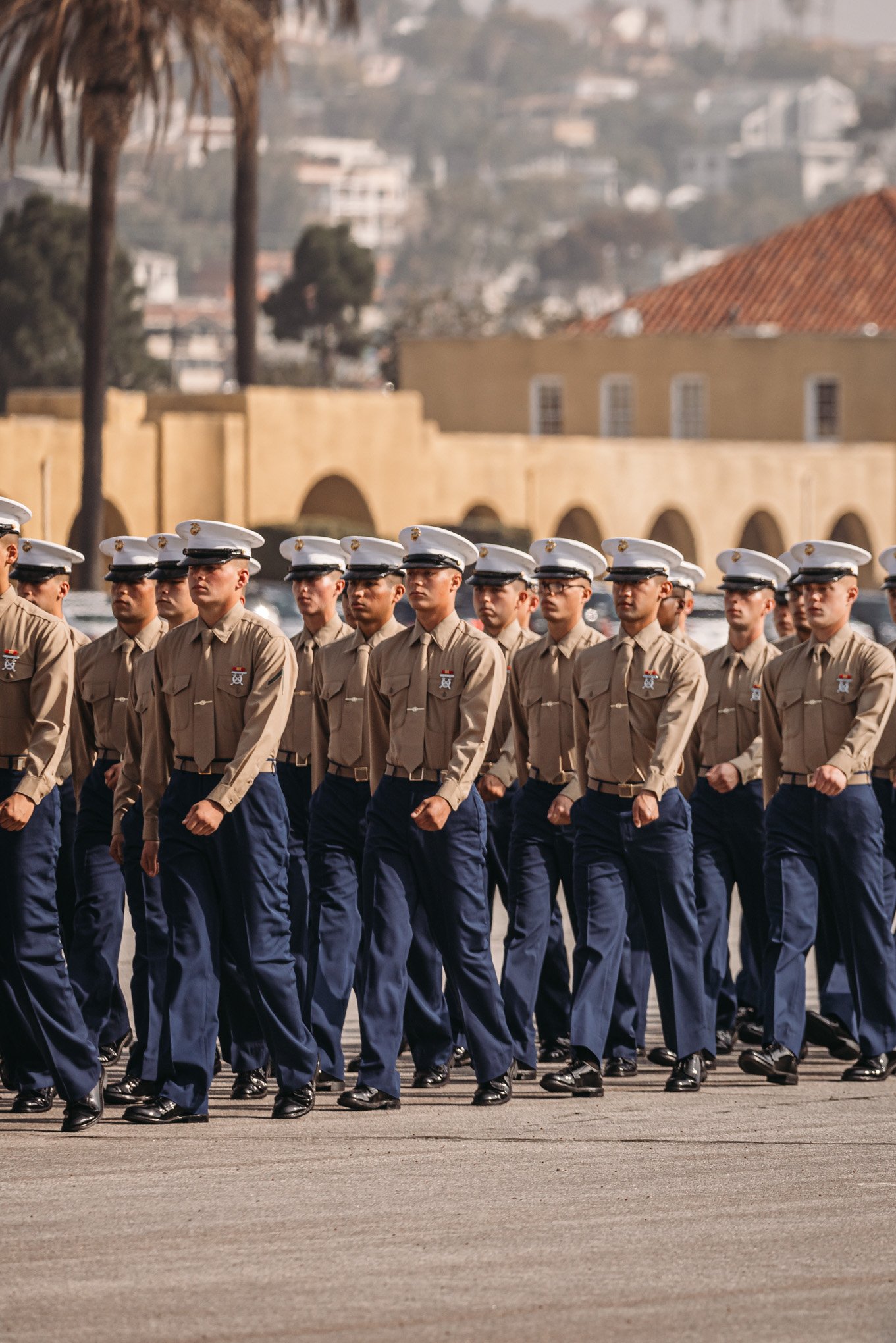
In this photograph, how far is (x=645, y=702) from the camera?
10461mm

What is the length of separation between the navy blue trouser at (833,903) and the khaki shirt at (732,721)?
3.53 ft

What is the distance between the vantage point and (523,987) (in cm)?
1070

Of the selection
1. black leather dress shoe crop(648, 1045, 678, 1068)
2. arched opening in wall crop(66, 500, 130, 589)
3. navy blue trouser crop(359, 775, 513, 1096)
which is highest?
arched opening in wall crop(66, 500, 130, 589)

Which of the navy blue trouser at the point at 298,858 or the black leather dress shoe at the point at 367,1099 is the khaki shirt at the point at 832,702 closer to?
the navy blue trouser at the point at 298,858

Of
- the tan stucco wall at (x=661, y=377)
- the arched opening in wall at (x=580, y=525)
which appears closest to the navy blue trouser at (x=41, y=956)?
the arched opening in wall at (x=580, y=525)

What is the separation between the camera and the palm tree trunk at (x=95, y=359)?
34.8 meters

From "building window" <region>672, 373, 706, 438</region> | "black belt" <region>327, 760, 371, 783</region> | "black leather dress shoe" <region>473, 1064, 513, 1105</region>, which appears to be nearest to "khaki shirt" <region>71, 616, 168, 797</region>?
"black belt" <region>327, 760, 371, 783</region>

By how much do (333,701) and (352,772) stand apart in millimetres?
353

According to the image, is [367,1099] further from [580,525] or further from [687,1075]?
[580,525]

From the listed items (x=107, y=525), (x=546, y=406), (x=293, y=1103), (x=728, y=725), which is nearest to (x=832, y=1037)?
(x=728, y=725)

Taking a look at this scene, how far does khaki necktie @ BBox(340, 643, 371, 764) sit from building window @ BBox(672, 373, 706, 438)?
46.9 metres

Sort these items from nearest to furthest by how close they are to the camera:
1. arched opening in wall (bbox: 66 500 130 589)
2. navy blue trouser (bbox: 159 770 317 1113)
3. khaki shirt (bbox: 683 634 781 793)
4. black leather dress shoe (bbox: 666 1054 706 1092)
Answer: navy blue trouser (bbox: 159 770 317 1113)
black leather dress shoe (bbox: 666 1054 706 1092)
khaki shirt (bbox: 683 634 781 793)
arched opening in wall (bbox: 66 500 130 589)

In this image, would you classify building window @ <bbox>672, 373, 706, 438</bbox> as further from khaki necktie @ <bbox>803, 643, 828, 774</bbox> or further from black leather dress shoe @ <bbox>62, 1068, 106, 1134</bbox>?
black leather dress shoe @ <bbox>62, 1068, 106, 1134</bbox>

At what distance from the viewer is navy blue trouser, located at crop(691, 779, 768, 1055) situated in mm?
11516
